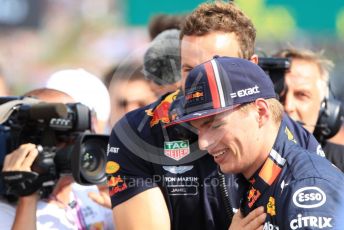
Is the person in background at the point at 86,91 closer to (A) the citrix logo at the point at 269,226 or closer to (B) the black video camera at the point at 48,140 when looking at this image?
(B) the black video camera at the point at 48,140

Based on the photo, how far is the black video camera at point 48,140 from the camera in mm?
3020

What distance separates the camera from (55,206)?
128 inches

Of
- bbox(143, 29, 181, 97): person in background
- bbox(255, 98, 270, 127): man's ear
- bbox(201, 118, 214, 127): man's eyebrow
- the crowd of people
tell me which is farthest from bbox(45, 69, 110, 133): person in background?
bbox(255, 98, 270, 127): man's ear

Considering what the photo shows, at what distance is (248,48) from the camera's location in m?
2.64

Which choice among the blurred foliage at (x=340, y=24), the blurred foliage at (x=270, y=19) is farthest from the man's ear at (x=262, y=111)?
the blurred foliage at (x=340, y=24)

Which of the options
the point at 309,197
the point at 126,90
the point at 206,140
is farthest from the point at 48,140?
the point at 309,197

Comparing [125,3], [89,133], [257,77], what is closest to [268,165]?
[257,77]

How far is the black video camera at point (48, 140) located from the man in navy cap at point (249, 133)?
1003mm

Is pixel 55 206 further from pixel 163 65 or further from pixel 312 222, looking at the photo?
pixel 312 222

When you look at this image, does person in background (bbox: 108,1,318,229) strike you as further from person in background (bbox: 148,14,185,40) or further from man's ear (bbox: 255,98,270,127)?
person in background (bbox: 148,14,185,40)

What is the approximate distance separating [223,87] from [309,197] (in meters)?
0.45

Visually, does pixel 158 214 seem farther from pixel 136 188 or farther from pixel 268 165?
pixel 268 165

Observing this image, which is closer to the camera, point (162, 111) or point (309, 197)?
point (309, 197)

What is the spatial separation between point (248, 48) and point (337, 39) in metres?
4.21
